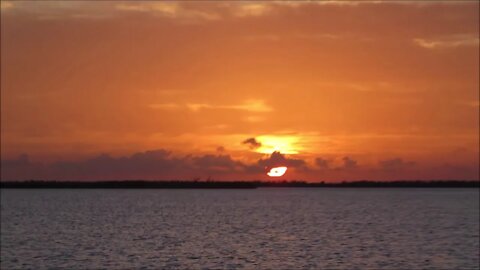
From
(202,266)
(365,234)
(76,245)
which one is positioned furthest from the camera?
(365,234)

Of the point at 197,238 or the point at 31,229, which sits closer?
the point at 197,238

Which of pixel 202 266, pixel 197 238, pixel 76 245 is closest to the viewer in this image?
pixel 202 266

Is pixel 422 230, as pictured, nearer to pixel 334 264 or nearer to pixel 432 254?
pixel 432 254

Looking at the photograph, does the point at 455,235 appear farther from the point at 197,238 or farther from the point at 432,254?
the point at 197,238

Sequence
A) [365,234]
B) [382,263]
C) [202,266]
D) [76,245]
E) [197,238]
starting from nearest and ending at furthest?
[202,266] < [382,263] < [76,245] < [197,238] < [365,234]

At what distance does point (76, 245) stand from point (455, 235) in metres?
45.9

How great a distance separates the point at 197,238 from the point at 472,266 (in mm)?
33884

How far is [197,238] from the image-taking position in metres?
85.8

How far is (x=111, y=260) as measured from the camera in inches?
2525

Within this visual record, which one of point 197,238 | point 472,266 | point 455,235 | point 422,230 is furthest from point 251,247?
point 422,230

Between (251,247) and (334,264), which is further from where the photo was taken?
(251,247)

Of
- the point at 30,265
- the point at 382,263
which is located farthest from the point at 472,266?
the point at 30,265

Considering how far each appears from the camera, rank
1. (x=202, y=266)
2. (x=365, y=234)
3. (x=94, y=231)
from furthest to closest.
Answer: (x=94, y=231), (x=365, y=234), (x=202, y=266)

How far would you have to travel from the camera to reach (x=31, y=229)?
101250mm
